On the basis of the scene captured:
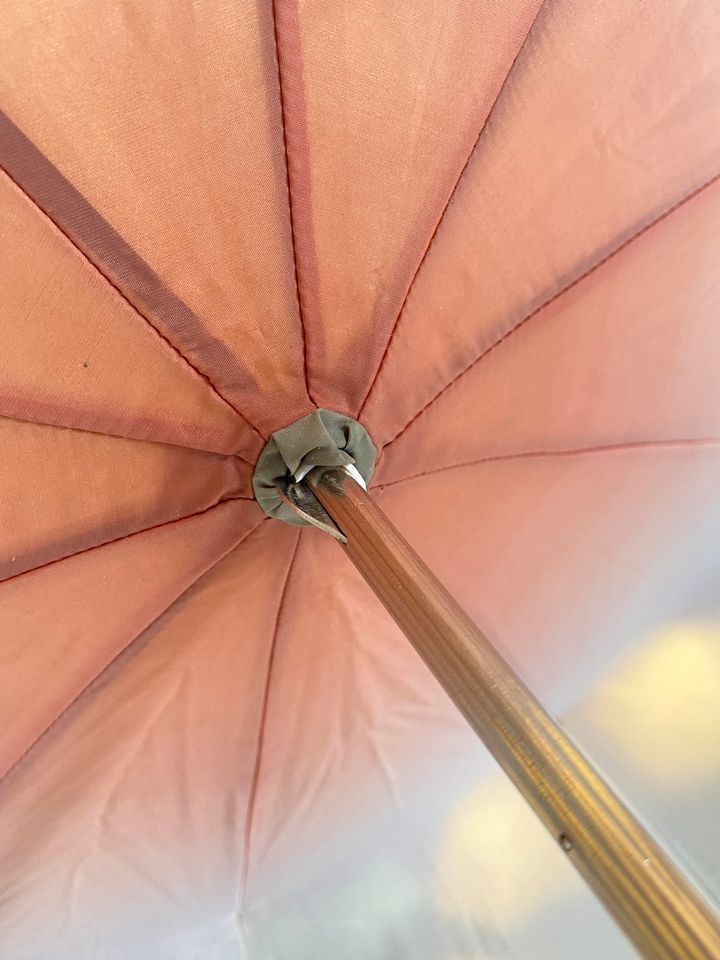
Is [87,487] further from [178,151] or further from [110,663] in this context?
[178,151]

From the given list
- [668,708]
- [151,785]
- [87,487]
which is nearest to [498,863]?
[668,708]

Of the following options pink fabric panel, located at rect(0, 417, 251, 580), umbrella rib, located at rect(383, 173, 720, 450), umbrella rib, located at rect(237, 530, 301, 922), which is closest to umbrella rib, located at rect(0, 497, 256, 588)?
pink fabric panel, located at rect(0, 417, 251, 580)

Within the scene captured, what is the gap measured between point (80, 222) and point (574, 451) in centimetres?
61

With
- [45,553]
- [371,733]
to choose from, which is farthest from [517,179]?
[371,733]

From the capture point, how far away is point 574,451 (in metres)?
0.98

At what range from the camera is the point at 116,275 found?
68cm

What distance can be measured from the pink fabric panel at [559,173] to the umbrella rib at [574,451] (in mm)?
94

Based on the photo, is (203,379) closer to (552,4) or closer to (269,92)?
(269,92)

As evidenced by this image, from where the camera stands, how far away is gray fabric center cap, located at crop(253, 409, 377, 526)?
80 cm

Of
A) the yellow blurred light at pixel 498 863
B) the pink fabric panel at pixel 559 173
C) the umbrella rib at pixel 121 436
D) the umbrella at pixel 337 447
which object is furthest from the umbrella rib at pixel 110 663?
the yellow blurred light at pixel 498 863

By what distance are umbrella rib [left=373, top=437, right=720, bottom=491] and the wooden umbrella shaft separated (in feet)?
0.70

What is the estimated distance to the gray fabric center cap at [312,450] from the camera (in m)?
0.80

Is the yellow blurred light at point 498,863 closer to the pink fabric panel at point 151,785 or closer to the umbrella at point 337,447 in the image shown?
the umbrella at point 337,447

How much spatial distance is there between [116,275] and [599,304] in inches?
19.4
